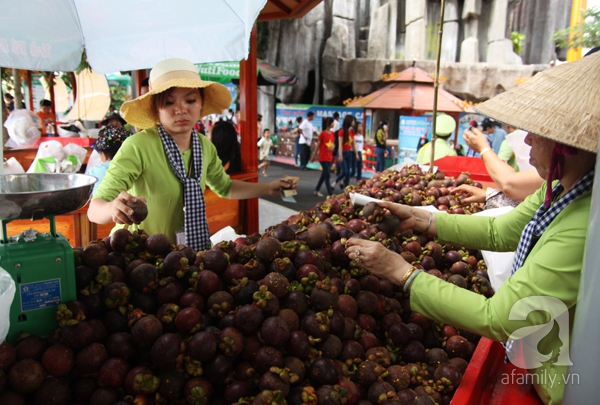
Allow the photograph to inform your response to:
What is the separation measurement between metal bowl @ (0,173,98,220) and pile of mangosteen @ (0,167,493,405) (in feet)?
0.61

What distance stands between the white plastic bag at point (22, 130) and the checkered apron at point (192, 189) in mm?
5836

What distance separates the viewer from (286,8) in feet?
16.8

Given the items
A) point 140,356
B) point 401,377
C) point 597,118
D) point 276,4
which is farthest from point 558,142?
point 276,4

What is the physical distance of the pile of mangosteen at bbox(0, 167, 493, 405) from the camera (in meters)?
1.13

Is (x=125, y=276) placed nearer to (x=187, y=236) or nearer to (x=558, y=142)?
(x=187, y=236)

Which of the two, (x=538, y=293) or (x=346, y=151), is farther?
(x=346, y=151)

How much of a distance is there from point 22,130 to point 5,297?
7074 mm

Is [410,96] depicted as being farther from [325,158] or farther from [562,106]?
[562,106]

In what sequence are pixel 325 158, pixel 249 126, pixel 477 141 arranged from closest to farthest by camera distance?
pixel 477 141
pixel 249 126
pixel 325 158

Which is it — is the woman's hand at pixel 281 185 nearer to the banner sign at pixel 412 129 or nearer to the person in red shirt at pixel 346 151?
the person in red shirt at pixel 346 151

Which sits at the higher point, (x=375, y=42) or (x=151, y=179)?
(x=375, y=42)

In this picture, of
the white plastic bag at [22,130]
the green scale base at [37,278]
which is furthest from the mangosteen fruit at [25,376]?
the white plastic bag at [22,130]

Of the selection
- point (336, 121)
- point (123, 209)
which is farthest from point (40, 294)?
point (336, 121)

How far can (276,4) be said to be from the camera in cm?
502
